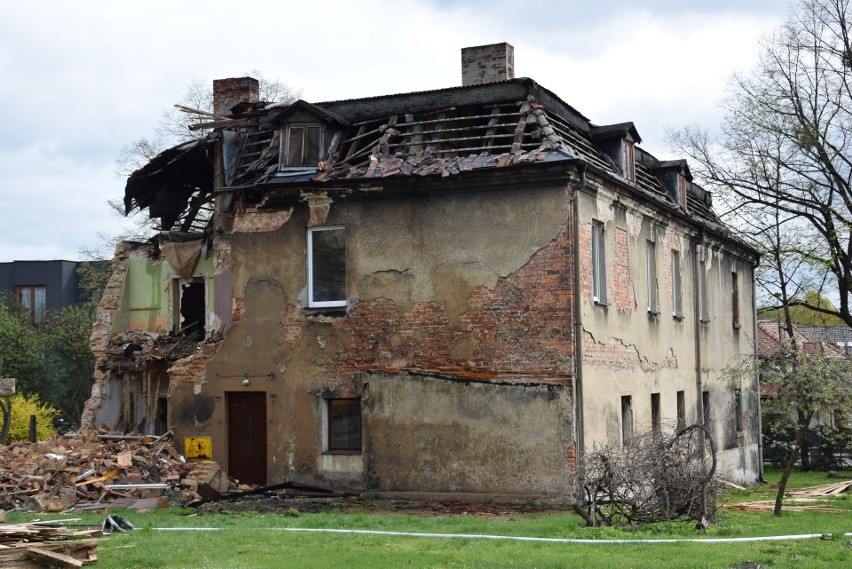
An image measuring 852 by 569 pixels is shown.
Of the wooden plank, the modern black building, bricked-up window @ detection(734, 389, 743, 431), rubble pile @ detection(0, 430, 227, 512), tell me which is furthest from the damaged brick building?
the modern black building

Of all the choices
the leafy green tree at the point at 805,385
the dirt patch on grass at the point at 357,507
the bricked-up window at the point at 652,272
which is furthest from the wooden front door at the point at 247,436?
the leafy green tree at the point at 805,385

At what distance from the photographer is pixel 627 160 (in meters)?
23.2

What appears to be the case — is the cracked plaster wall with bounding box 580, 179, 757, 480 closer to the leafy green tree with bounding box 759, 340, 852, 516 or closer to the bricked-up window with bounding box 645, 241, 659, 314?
the bricked-up window with bounding box 645, 241, 659, 314

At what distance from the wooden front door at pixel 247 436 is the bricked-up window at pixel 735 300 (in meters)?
16.6

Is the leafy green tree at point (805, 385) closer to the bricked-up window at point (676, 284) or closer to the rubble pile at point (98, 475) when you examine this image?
the bricked-up window at point (676, 284)

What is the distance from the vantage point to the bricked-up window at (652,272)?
24.1m

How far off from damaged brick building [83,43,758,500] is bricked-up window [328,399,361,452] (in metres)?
0.04

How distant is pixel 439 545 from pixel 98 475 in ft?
28.8

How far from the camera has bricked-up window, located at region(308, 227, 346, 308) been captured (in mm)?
21141

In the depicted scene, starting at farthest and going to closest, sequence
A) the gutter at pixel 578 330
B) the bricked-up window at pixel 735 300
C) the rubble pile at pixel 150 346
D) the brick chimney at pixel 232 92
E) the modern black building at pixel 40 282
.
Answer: the modern black building at pixel 40 282 < the bricked-up window at pixel 735 300 < the brick chimney at pixel 232 92 < the rubble pile at pixel 150 346 < the gutter at pixel 578 330

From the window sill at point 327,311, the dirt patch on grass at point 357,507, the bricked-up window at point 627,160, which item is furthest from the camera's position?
the bricked-up window at point 627,160

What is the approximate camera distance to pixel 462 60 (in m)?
23.5

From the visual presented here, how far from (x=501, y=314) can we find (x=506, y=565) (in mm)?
8077

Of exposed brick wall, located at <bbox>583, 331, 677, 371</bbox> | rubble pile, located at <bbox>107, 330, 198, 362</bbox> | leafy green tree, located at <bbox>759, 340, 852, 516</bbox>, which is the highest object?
rubble pile, located at <bbox>107, 330, 198, 362</bbox>
